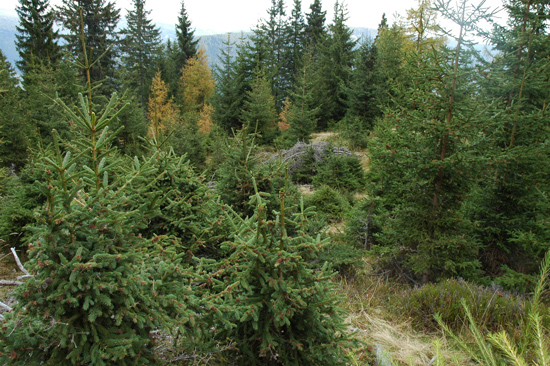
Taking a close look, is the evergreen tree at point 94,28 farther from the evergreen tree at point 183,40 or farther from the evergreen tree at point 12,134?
the evergreen tree at point 12,134

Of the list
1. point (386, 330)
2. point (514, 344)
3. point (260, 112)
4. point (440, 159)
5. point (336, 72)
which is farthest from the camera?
point (336, 72)

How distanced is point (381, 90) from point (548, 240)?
46.0 feet

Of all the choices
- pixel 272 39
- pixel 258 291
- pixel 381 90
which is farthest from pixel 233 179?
pixel 272 39

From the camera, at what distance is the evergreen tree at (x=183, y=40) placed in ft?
114

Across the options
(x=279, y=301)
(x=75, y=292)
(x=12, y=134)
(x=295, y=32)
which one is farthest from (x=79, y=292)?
(x=295, y=32)

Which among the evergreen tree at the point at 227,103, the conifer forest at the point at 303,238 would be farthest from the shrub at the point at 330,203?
the evergreen tree at the point at 227,103

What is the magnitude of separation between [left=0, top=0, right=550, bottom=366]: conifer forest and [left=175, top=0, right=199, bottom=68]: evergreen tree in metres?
24.8

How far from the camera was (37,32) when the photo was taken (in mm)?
22641

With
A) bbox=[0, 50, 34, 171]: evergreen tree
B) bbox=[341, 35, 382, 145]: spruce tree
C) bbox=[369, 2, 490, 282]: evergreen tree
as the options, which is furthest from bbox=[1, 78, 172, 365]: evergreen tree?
bbox=[341, 35, 382, 145]: spruce tree

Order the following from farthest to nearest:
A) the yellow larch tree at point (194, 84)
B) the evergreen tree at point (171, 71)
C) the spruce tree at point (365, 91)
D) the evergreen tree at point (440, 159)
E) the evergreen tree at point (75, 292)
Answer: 1. the evergreen tree at point (171, 71)
2. the yellow larch tree at point (194, 84)
3. the spruce tree at point (365, 91)
4. the evergreen tree at point (440, 159)
5. the evergreen tree at point (75, 292)

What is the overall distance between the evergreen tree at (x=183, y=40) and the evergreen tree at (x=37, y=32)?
13.3 metres

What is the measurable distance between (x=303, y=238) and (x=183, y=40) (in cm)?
3811

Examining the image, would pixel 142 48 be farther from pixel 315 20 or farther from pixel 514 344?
pixel 514 344

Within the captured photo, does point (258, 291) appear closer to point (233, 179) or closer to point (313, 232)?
point (233, 179)
